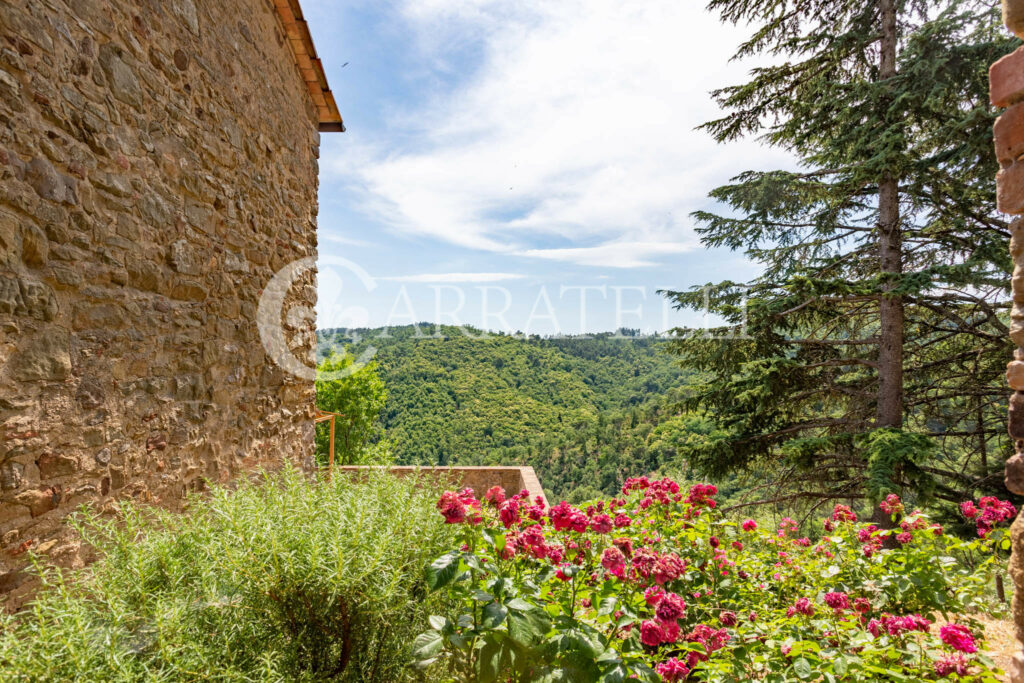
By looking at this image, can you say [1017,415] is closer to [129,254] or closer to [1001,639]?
[1001,639]

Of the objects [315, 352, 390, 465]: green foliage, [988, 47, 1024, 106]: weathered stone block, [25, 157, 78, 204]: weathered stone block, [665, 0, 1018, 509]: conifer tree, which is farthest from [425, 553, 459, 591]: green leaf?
[315, 352, 390, 465]: green foliage

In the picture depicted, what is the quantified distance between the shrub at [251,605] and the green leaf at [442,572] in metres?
0.12

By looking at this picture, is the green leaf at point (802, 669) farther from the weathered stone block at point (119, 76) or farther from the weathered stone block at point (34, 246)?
the weathered stone block at point (119, 76)

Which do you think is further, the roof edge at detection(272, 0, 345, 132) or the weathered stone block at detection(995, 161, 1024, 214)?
the roof edge at detection(272, 0, 345, 132)

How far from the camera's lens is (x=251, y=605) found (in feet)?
4.60

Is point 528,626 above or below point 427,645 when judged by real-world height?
above

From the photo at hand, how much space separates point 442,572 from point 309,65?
4654mm

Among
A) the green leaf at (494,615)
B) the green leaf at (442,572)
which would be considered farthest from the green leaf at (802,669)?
the green leaf at (442,572)

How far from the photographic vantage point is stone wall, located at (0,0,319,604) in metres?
1.87

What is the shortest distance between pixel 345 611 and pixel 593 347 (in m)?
33.1

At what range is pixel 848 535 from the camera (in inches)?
97.8

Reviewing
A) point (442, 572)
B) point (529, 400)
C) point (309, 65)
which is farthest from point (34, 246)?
point (529, 400)

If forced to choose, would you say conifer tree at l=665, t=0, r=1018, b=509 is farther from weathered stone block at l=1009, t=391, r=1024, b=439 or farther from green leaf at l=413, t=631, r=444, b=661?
green leaf at l=413, t=631, r=444, b=661

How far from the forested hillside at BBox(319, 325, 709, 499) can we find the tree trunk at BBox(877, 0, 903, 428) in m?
4.21
